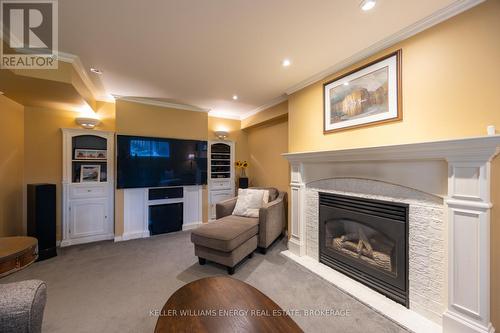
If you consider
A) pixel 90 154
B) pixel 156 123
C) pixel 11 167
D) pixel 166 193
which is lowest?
pixel 166 193

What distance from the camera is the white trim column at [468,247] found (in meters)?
1.31

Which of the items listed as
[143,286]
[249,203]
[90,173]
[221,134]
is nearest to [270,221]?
[249,203]

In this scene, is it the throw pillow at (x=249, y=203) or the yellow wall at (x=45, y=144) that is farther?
the throw pillow at (x=249, y=203)

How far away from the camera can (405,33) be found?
1.75m

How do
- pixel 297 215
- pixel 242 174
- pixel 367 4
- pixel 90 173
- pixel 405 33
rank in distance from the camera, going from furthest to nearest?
pixel 242 174 < pixel 90 173 < pixel 297 215 < pixel 405 33 < pixel 367 4

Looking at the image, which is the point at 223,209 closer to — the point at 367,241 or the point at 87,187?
the point at 367,241

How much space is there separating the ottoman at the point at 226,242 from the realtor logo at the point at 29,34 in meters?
2.47

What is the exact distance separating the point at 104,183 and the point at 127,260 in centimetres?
156

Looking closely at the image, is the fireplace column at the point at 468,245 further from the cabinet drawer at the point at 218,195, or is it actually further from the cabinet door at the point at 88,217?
the cabinet door at the point at 88,217

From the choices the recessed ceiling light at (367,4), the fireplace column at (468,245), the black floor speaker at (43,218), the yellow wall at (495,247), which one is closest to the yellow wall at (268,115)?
the recessed ceiling light at (367,4)

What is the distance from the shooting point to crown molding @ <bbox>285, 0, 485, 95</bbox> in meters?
1.46

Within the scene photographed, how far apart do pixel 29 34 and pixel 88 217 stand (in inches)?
107

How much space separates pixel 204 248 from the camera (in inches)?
98.1

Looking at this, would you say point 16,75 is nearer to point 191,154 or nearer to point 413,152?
point 191,154
